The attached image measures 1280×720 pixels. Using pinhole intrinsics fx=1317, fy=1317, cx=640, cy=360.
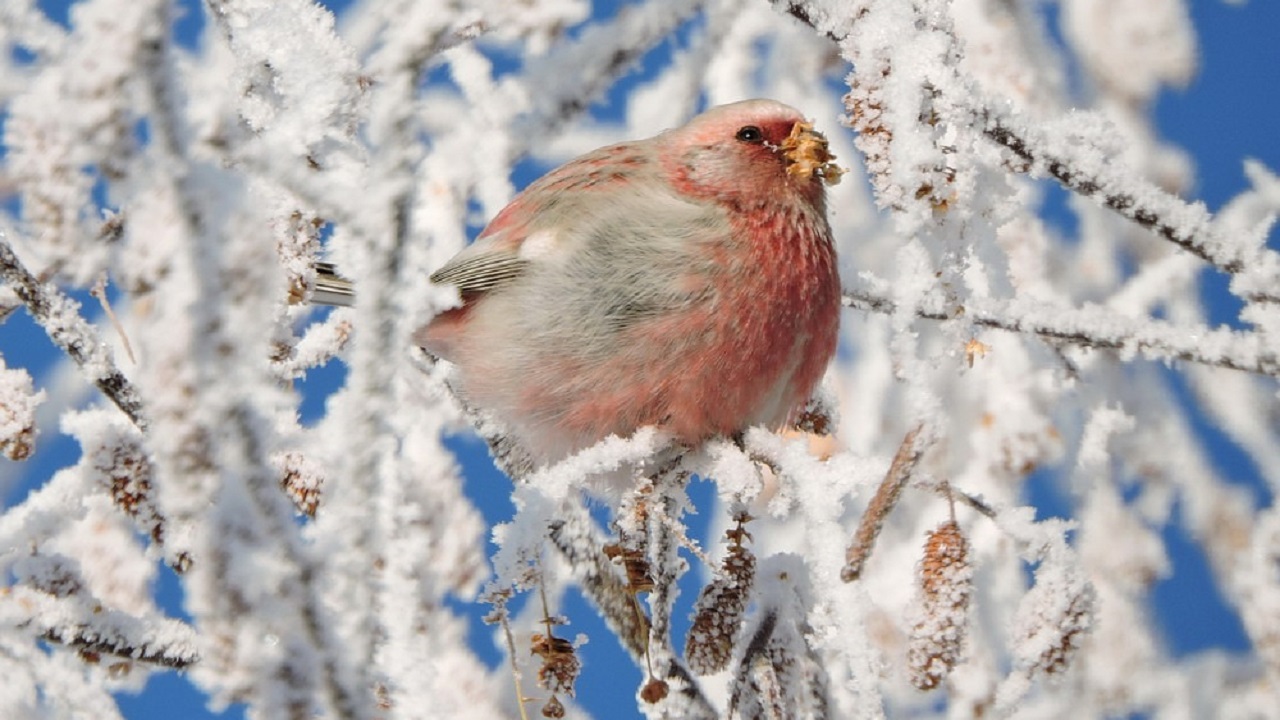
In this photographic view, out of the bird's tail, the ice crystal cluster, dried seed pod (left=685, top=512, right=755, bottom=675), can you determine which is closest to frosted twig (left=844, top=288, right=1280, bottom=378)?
the ice crystal cluster

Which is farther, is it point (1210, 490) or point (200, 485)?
point (1210, 490)

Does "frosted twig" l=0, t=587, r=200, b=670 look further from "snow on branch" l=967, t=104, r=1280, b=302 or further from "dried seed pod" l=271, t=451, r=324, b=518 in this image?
"snow on branch" l=967, t=104, r=1280, b=302

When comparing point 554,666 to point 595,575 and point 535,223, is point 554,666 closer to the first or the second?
point 595,575

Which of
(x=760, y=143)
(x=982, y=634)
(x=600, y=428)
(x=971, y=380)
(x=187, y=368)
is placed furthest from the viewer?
(x=971, y=380)

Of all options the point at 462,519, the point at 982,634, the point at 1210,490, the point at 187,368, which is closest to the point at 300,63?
the point at 187,368

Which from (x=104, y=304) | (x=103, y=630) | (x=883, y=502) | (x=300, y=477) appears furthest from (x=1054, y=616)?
(x=104, y=304)

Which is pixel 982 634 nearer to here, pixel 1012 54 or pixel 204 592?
pixel 1012 54
